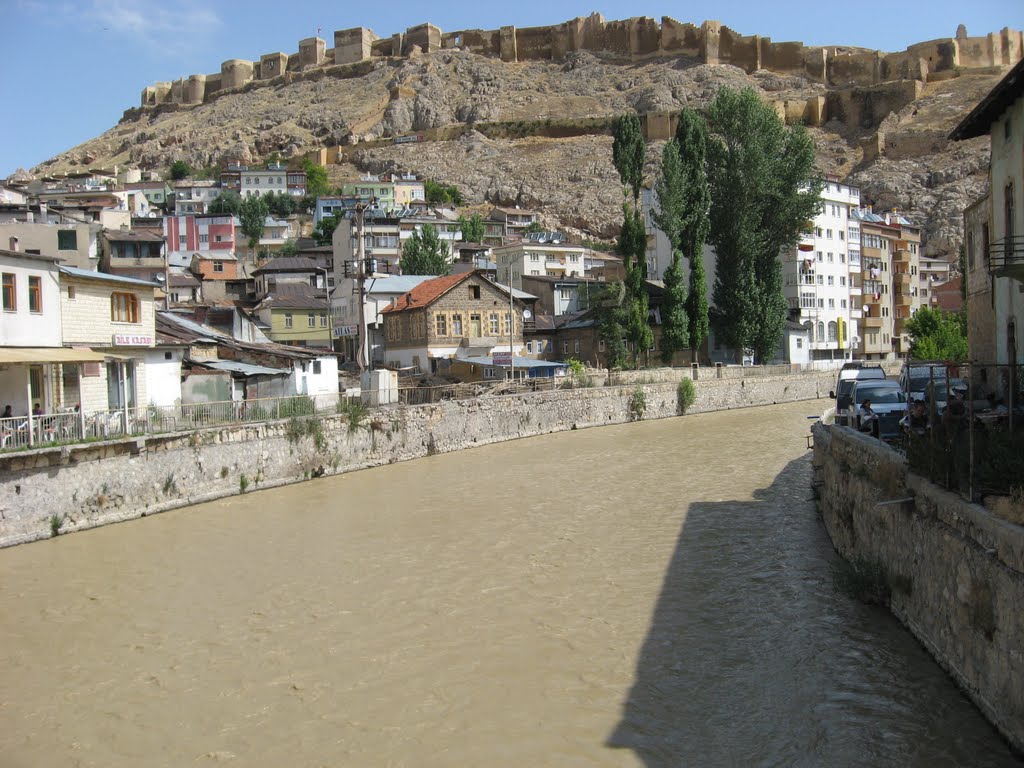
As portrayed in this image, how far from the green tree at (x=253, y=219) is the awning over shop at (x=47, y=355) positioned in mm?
78630

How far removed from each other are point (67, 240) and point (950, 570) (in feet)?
128

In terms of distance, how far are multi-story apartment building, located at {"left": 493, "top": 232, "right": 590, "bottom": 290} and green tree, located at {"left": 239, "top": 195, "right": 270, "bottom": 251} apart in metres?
31.6

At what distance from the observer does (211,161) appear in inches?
5822

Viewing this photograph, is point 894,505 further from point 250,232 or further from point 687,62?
point 687,62

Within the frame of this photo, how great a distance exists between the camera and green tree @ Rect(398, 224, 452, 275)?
7362 cm

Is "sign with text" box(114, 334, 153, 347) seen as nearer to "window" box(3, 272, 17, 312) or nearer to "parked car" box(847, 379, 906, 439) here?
"window" box(3, 272, 17, 312)

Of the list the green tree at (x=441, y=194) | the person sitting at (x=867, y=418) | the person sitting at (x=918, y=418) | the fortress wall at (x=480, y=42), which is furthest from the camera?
the fortress wall at (x=480, y=42)

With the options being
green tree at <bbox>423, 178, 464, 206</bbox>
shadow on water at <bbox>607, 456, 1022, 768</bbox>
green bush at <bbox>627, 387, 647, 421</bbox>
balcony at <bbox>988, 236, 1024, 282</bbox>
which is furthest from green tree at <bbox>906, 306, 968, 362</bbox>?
green tree at <bbox>423, 178, 464, 206</bbox>

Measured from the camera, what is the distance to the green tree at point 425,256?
7362cm

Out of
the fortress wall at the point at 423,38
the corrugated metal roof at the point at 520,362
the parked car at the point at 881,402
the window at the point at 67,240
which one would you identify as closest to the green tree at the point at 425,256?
the corrugated metal roof at the point at 520,362

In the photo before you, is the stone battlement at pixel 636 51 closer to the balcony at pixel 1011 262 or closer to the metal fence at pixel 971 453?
the balcony at pixel 1011 262

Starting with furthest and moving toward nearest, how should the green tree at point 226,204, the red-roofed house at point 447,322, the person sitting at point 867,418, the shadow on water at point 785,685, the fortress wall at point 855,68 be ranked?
the fortress wall at point 855,68
the green tree at point 226,204
the red-roofed house at point 447,322
the person sitting at point 867,418
the shadow on water at point 785,685

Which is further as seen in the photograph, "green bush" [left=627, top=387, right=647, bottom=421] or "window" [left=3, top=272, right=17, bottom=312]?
"green bush" [left=627, top=387, right=647, bottom=421]

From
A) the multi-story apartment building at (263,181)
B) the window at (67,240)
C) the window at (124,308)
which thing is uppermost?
the multi-story apartment building at (263,181)
